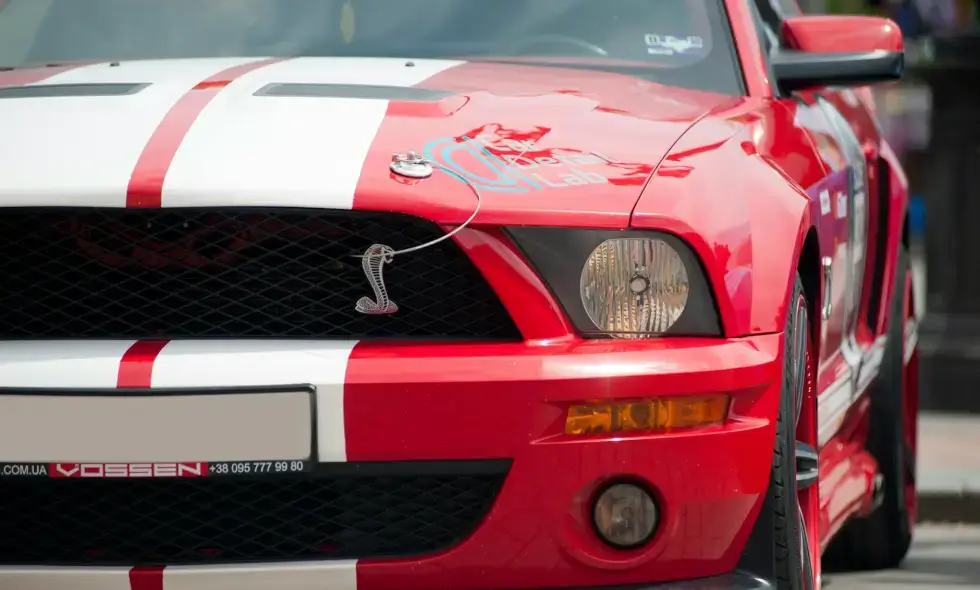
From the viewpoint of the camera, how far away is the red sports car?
104 inches

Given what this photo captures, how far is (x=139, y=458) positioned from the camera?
104 inches

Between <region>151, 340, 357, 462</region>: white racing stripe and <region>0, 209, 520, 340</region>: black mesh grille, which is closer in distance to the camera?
<region>151, 340, 357, 462</region>: white racing stripe

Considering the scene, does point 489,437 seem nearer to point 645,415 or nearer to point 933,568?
point 645,415

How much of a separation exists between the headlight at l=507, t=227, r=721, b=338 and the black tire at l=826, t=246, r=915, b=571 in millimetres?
2195

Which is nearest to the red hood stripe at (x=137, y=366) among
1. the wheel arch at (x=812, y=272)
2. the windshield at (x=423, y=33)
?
the wheel arch at (x=812, y=272)

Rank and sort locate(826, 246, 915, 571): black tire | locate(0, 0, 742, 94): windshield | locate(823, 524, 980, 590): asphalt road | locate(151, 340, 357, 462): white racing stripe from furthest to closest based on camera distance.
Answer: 1. locate(823, 524, 980, 590): asphalt road
2. locate(826, 246, 915, 571): black tire
3. locate(0, 0, 742, 94): windshield
4. locate(151, 340, 357, 462): white racing stripe

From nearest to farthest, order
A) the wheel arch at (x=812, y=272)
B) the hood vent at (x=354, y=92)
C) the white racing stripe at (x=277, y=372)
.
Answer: the white racing stripe at (x=277, y=372) < the hood vent at (x=354, y=92) < the wheel arch at (x=812, y=272)

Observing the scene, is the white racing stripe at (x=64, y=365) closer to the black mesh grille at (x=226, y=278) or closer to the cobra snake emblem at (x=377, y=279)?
the black mesh grille at (x=226, y=278)

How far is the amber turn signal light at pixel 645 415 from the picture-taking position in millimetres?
2662

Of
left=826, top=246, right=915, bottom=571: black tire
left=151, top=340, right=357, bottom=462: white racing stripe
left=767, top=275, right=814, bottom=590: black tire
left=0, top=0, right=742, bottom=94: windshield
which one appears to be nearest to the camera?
left=151, top=340, right=357, bottom=462: white racing stripe

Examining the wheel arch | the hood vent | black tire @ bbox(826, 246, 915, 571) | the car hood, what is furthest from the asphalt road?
the hood vent

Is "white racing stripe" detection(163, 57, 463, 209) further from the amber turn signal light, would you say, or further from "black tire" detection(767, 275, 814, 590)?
"black tire" detection(767, 275, 814, 590)

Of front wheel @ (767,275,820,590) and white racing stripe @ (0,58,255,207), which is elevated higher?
white racing stripe @ (0,58,255,207)

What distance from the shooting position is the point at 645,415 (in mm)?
2691
